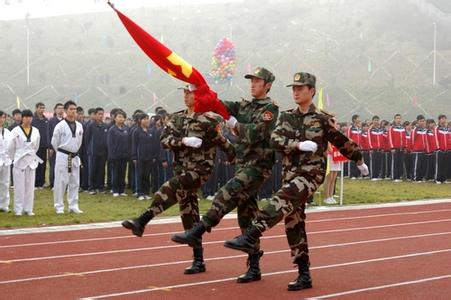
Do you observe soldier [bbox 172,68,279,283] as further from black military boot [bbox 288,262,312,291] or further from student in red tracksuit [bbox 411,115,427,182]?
student in red tracksuit [bbox 411,115,427,182]

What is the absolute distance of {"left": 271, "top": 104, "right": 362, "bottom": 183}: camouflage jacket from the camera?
7793mm

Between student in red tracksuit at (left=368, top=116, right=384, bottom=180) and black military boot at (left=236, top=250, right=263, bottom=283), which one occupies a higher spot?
student in red tracksuit at (left=368, top=116, right=384, bottom=180)

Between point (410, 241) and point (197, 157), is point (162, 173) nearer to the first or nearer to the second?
point (410, 241)

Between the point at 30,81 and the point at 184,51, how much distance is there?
1592 centimetres

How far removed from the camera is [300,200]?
25.3 feet

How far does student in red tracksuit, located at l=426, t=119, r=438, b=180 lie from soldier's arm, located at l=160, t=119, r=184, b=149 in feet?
62.9

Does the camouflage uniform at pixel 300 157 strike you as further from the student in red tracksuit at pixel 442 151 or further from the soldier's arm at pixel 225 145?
the student in red tracksuit at pixel 442 151

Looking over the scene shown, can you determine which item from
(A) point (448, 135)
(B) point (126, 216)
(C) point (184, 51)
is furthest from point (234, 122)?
(C) point (184, 51)

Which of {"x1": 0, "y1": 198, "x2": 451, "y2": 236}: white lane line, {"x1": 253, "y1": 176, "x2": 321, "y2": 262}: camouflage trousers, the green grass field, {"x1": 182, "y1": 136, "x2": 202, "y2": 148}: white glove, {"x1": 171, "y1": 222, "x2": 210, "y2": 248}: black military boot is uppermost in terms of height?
{"x1": 182, "y1": 136, "x2": 202, "y2": 148}: white glove

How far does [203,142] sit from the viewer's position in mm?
8758

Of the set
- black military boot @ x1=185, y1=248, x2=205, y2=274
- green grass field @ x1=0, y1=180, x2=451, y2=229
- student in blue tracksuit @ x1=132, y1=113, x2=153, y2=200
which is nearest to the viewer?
black military boot @ x1=185, y1=248, x2=205, y2=274

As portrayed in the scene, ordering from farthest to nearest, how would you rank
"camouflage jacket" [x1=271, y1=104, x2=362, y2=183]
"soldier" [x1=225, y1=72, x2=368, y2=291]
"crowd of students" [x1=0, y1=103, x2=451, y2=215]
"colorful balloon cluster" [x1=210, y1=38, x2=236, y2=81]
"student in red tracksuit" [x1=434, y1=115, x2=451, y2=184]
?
1. "colorful balloon cluster" [x1=210, y1=38, x2=236, y2=81]
2. "student in red tracksuit" [x1=434, y1=115, x2=451, y2=184]
3. "crowd of students" [x1=0, y1=103, x2=451, y2=215]
4. "camouflage jacket" [x1=271, y1=104, x2=362, y2=183]
5. "soldier" [x1=225, y1=72, x2=368, y2=291]

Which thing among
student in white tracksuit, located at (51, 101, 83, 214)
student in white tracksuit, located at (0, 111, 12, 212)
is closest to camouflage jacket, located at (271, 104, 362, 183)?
student in white tracksuit, located at (51, 101, 83, 214)

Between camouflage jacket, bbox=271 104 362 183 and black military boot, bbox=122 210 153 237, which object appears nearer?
camouflage jacket, bbox=271 104 362 183
